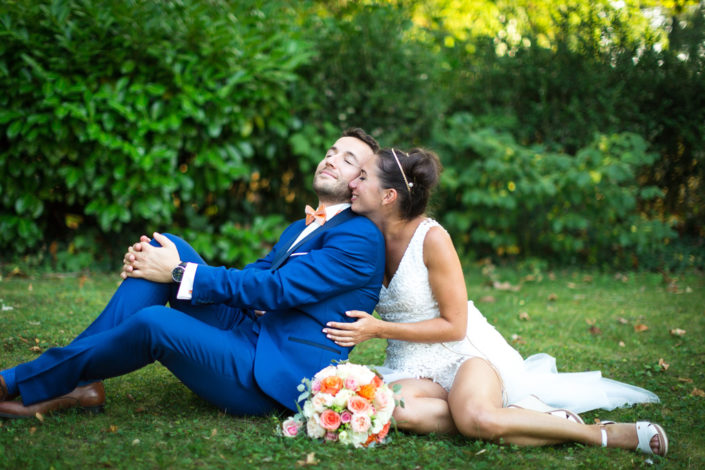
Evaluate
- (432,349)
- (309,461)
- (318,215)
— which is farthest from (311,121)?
(309,461)

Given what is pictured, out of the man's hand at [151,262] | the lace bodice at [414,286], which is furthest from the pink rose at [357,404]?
the man's hand at [151,262]

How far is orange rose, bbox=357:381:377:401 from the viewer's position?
2799 millimetres

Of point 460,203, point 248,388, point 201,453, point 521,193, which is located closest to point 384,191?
point 248,388

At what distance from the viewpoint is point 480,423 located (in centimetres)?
287

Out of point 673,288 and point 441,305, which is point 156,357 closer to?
point 441,305

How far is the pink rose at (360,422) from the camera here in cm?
277

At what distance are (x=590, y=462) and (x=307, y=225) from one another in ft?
5.98

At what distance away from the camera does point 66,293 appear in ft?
18.3

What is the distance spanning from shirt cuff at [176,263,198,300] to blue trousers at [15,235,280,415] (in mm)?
88

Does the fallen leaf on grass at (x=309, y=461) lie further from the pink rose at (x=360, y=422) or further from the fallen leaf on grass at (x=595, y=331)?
the fallen leaf on grass at (x=595, y=331)

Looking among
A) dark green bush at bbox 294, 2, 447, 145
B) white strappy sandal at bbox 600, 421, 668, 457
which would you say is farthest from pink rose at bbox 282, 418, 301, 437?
dark green bush at bbox 294, 2, 447, 145

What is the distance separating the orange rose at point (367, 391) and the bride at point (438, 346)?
260 mm

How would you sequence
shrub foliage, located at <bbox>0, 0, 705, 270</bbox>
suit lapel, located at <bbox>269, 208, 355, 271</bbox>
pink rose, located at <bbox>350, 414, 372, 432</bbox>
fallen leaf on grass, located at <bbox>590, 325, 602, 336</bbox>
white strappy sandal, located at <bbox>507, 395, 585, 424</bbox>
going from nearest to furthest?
pink rose, located at <bbox>350, 414, 372, 432</bbox> → white strappy sandal, located at <bbox>507, 395, 585, 424</bbox> → suit lapel, located at <bbox>269, 208, 355, 271</bbox> → fallen leaf on grass, located at <bbox>590, 325, 602, 336</bbox> → shrub foliage, located at <bbox>0, 0, 705, 270</bbox>

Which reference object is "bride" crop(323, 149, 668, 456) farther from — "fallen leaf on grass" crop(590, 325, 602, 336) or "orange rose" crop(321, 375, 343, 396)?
"fallen leaf on grass" crop(590, 325, 602, 336)
